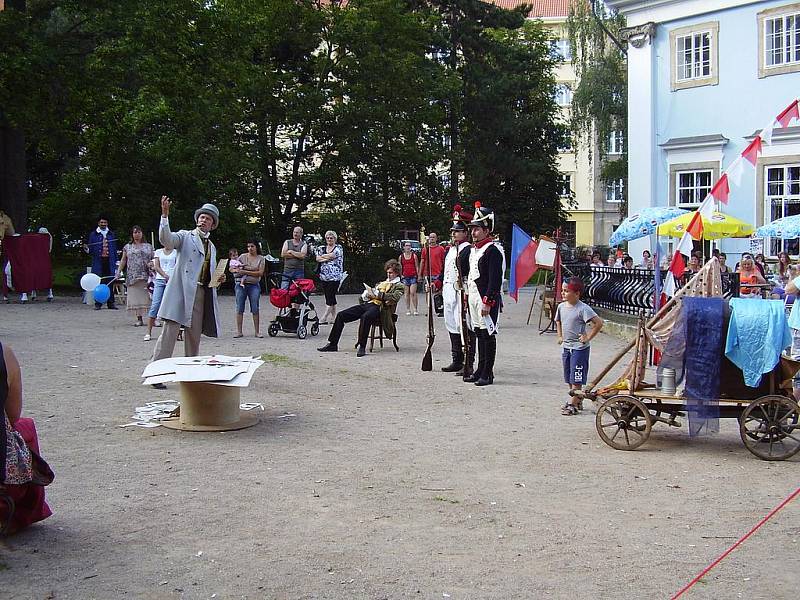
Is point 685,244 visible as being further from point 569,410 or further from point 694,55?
point 694,55

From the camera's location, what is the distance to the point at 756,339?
7797 millimetres

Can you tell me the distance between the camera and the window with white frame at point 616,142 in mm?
48844

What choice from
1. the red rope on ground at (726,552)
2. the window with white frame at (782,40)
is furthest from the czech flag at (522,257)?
the window with white frame at (782,40)

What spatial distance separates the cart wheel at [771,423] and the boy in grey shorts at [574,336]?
226 centimetres

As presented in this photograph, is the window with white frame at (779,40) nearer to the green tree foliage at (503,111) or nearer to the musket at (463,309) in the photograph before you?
the green tree foliage at (503,111)

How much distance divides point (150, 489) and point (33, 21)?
2093 centimetres

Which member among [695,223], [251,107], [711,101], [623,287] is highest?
[251,107]

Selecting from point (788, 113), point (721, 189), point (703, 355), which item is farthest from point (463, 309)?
point (703, 355)

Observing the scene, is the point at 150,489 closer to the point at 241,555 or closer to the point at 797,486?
the point at 241,555

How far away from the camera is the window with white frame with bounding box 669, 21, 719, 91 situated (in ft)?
91.2

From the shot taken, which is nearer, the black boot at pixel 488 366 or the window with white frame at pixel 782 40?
the black boot at pixel 488 366

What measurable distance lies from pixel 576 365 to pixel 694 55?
20.9 metres

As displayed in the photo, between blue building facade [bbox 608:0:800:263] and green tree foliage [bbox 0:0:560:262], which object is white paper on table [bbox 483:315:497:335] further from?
green tree foliage [bbox 0:0:560:262]

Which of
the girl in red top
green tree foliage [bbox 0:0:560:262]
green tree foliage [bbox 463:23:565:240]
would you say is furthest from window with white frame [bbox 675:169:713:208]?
green tree foliage [bbox 463:23:565:240]
